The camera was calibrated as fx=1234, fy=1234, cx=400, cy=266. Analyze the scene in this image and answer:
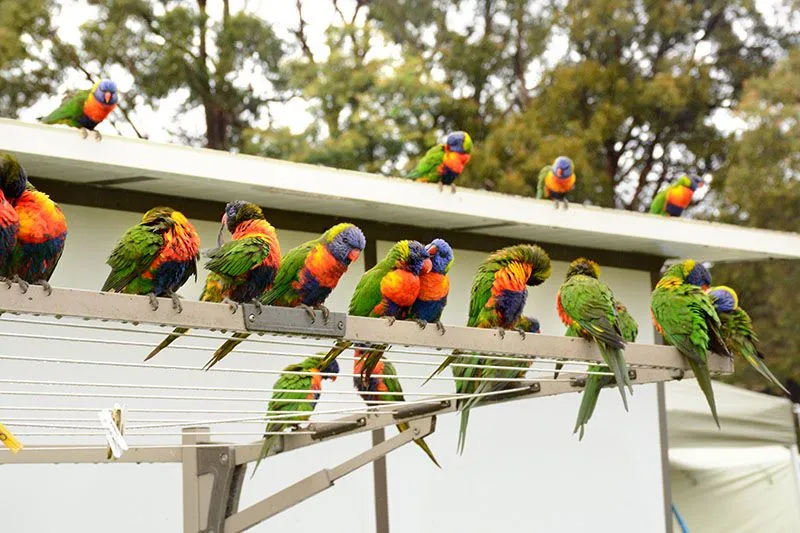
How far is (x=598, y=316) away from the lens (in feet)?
17.3

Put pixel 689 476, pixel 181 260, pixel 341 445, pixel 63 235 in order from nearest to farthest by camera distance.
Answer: pixel 63 235
pixel 181 260
pixel 341 445
pixel 689 476

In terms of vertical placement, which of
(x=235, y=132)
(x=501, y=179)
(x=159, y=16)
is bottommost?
(x=501, y=179)

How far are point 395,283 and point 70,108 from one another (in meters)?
3.75

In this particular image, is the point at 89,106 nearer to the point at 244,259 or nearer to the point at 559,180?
the point at 244,259

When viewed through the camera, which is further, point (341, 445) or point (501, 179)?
point (501, 179)

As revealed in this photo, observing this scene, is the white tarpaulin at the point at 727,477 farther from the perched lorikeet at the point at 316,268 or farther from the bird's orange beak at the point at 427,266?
the perched lorikeet at the point at 316,268

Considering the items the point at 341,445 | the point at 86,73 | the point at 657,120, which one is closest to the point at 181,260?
the point at 341,445

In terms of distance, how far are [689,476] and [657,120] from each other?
1178 cm

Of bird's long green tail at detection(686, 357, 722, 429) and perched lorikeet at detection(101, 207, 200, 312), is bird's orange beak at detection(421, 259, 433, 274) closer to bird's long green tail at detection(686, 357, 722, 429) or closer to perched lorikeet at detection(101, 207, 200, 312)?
perched lorikeet at detection(101, 207, 200, 312)

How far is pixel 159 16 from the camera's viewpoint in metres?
21.2

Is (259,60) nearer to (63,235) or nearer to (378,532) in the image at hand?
(378,532)

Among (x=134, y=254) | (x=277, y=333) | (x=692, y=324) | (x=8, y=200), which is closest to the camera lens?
(x=8, y=200)

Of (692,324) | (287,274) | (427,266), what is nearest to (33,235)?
(287,274)

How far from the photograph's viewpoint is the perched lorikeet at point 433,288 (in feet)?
17.6
